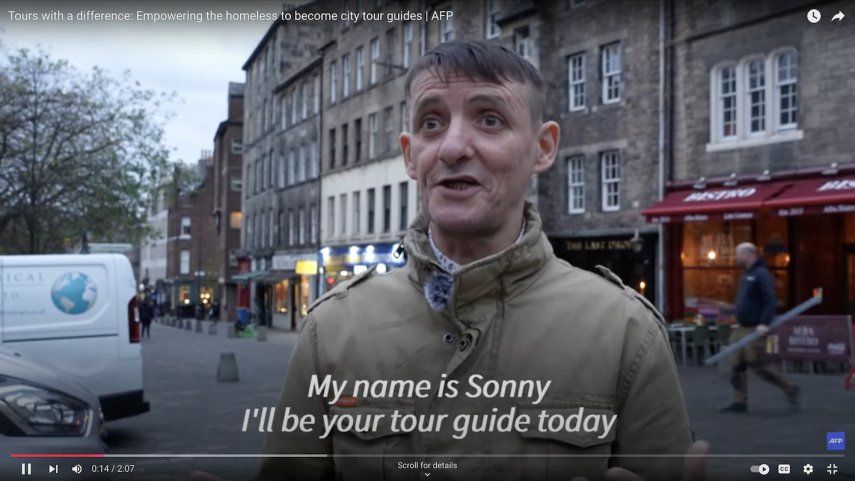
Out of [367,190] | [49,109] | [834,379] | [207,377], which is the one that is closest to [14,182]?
[49,109]

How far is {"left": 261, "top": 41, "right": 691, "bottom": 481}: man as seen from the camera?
187 centimetres

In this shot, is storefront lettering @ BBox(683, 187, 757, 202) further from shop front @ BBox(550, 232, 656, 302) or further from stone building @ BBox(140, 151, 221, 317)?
stone building @ BBox(140, 151, 221, 317)

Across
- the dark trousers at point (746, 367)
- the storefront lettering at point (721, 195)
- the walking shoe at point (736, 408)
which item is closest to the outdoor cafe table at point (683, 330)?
the storefront lettering at point (721, 195)

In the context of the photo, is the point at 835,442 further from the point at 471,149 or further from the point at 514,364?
the point at 471,149

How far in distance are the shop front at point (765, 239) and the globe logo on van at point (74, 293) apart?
10.3 meters

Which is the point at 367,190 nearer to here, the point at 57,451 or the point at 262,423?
the point at 57,451

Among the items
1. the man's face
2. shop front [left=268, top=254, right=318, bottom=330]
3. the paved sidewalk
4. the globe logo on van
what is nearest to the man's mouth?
the man's face

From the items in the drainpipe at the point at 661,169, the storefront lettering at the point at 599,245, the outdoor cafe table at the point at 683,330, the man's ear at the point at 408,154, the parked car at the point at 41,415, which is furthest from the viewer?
the storefront lettering at the point at 599,245

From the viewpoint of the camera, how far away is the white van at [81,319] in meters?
7.96

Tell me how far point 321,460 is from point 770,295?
25.3 ft

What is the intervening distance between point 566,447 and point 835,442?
11.9 feet

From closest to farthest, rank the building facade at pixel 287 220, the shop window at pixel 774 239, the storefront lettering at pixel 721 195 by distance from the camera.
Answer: the storefront lettering at pixel 721 195 → the shop window at pixel 774 239 → the building facade at pixel 287 220

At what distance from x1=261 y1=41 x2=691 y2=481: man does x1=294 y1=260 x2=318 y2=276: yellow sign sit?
27012 millimetres

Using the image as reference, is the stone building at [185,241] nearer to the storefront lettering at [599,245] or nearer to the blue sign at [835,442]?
the blue sign at [835,442]
